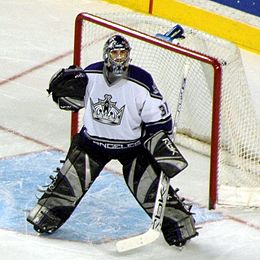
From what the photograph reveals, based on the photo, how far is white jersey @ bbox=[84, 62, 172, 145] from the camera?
6504 millimetres

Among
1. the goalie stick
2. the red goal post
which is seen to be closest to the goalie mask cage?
the red goal post

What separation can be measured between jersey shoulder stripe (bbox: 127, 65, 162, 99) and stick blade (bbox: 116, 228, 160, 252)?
596 mm

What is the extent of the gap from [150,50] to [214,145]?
71cm

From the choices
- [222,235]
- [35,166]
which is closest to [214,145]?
[222,235]

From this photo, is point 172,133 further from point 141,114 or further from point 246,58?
point 246,58

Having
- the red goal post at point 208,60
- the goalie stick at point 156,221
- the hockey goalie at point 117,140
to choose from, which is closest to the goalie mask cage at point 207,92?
the red goal post at point 208,60

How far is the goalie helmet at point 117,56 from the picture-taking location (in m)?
6.50

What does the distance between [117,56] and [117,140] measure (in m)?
0.38

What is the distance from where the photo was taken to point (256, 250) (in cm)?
675

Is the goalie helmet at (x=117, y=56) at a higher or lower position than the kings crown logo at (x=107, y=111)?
higher

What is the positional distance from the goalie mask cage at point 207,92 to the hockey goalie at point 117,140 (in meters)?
0.45

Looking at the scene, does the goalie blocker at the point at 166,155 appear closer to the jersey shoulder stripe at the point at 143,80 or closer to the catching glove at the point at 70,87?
the jersey shoulder stripe at the point at 143,80

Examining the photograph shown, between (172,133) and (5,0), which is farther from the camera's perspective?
(5,0)

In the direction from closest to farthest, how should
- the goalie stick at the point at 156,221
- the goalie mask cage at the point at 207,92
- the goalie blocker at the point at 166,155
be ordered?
the goalie blocker at the point at 166,155, the goalie stick at the point at 156,221, the goalie mask cage at the point at 207,92
